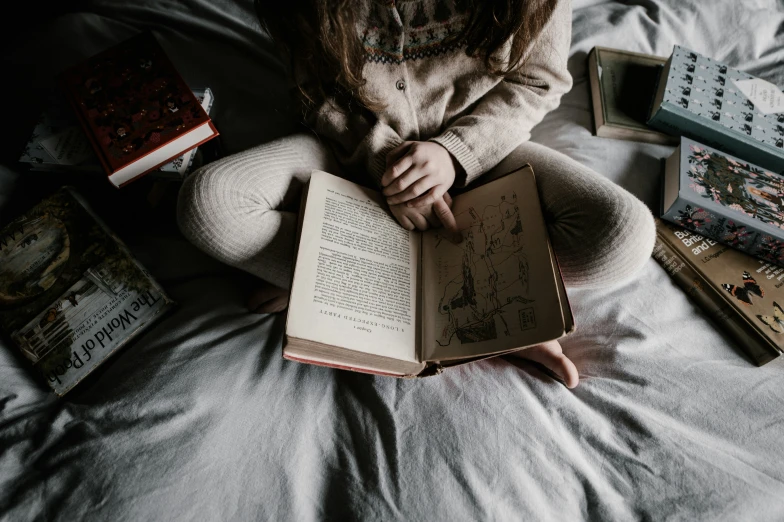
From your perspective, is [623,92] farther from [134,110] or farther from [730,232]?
[134,110]

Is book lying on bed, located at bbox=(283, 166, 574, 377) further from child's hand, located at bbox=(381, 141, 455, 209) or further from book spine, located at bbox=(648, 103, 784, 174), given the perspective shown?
book spine, located at bbox=(648, 103, 784, 174)

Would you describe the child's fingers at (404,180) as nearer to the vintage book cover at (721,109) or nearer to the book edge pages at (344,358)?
the book edge pages at (344,358)

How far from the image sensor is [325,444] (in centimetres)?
51

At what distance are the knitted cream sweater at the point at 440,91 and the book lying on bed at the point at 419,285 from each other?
8 cm

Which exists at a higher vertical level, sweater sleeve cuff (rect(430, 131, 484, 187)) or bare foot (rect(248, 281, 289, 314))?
sweater sleeve cuff (rect(430, 131, 484, 187))

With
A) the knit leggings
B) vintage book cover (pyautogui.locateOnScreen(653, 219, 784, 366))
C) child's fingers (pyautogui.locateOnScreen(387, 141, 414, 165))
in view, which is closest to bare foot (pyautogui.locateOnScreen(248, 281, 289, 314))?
the knit leggings

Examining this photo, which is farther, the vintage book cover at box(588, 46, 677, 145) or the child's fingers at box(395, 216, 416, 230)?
the vintage book cover at box(588, 46, 677, 145)

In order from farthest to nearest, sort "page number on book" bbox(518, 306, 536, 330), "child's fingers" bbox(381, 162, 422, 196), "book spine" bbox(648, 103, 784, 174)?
1. "book spine" bbox(648, 103, 784, 174)
2. "child's fingers" bbox(381, 162, 422, 196)
3. "page number on book" bbox(518, 306, 536, 330)

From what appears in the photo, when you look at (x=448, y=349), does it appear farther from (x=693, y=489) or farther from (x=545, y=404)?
(x=693, y=489)

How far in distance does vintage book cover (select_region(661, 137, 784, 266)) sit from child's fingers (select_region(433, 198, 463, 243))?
0.34 meters

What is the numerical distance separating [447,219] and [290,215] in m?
0.20

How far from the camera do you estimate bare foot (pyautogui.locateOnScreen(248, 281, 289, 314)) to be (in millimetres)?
598

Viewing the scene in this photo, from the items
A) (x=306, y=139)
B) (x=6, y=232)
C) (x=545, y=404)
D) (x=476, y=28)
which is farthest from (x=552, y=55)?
(x=6, y=232)

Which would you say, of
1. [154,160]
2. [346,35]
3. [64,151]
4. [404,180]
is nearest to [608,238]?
[404,180]
